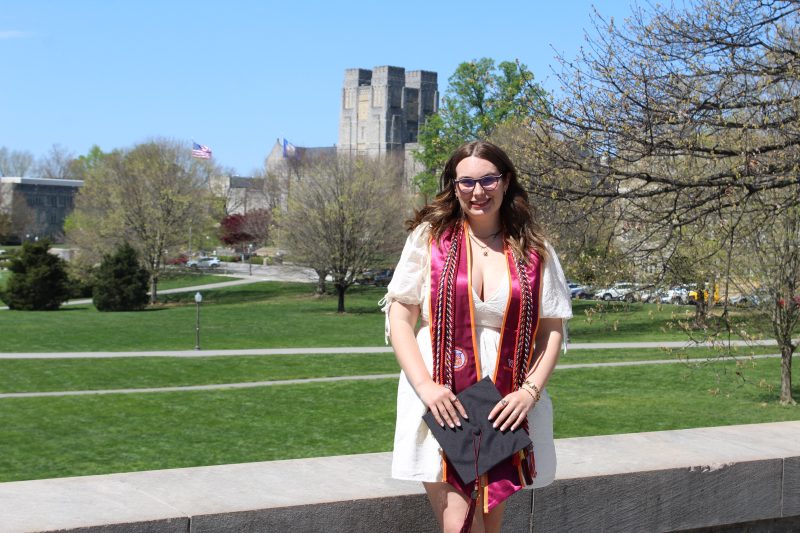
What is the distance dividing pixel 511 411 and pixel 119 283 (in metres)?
45.8

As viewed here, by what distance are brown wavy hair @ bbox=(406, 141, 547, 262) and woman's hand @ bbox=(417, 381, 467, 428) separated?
541 mm

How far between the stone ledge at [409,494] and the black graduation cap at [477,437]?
0.55 m

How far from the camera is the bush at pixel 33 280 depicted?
157 feet

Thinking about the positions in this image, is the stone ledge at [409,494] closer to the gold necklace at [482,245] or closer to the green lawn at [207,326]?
the gold necklace at [482,245]

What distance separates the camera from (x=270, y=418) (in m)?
17.8

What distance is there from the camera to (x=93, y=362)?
25.2m

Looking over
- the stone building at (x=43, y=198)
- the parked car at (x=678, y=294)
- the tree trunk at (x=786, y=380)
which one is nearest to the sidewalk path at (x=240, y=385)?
the parked car at (x=678, y=294)

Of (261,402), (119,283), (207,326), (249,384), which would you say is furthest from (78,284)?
(261,402)

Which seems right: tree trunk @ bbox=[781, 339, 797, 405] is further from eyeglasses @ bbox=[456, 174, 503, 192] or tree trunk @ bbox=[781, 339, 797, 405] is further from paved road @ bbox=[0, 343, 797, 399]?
eyeglasses @ bbox=[456, 174, 503, 192]

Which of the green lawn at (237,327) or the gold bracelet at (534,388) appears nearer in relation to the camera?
the gold bracelet at (534,388)

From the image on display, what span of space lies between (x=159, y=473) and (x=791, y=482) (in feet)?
8.90

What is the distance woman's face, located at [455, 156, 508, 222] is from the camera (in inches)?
138

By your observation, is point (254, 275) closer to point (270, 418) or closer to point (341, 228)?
point (341, 228)

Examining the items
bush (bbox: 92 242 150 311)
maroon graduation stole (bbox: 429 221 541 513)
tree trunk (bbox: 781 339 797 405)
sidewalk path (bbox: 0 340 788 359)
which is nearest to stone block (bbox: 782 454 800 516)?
maroon graduation stole (bbox: 429 221 541 513)
